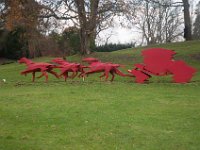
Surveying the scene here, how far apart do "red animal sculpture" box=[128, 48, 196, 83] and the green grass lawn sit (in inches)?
46.7

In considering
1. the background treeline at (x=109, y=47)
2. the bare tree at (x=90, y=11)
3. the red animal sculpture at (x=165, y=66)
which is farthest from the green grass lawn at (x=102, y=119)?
the background treeline at (x=109, y=47)

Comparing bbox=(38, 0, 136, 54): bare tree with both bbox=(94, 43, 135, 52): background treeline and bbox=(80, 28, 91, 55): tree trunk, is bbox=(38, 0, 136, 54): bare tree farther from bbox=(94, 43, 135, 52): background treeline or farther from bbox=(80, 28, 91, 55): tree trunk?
bbox=(94, 43, 135, 52): background treeline

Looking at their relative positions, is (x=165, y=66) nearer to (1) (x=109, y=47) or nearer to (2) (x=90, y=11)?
(2) (x=90, y=11)

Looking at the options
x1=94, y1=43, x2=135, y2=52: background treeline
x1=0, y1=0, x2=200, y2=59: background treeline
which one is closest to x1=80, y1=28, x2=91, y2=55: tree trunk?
x1=0, y1=0, x2=200, y2=59: background treeline

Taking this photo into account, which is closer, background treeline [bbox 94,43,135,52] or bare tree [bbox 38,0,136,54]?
bare tree [bbox 38,0,136,54]

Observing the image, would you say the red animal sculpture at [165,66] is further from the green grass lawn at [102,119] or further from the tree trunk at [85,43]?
the tree trunk at [85,43]

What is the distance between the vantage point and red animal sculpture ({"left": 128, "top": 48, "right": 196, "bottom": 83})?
50.4 feet

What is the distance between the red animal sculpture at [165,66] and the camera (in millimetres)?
15375

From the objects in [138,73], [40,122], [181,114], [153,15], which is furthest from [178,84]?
[153,15]

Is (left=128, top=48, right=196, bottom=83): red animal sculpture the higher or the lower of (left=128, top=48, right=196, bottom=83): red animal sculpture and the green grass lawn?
the higher

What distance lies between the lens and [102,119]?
8.71m

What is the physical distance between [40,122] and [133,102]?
10.4ft

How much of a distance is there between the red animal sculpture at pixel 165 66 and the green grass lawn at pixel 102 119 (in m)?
1.19

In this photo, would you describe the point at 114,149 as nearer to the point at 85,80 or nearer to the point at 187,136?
the point at 187,136
